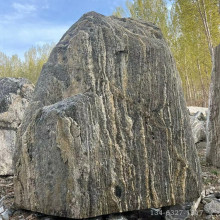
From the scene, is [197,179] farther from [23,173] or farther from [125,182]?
[23,173]

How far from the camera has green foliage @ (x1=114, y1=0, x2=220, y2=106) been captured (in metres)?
16.1

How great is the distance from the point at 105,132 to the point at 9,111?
3271mm

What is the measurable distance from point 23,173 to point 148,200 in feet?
4.81

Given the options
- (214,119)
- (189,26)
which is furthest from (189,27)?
(214,119)

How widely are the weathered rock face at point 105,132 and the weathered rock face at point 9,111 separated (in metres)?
2.22

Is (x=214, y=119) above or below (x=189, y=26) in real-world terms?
below

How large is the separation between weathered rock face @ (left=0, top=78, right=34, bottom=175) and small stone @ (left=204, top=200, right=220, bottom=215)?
3685 mm

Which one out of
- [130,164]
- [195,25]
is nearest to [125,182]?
[130,164]

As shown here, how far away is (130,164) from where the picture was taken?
3.16 m

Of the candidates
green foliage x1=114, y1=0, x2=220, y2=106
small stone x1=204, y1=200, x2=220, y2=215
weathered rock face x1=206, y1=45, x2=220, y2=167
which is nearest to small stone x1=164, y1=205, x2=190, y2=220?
small stone x1=204, y1=200, x2=220, y2=215

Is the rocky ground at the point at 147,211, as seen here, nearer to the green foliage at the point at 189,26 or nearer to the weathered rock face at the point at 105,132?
the weathered rock face at the point at 105,132

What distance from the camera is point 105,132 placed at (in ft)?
10.3

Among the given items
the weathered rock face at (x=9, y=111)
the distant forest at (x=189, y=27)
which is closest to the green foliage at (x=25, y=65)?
the distant forest at (x=189, y=27)

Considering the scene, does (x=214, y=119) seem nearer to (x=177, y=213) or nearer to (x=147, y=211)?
(x=177, y=213)
